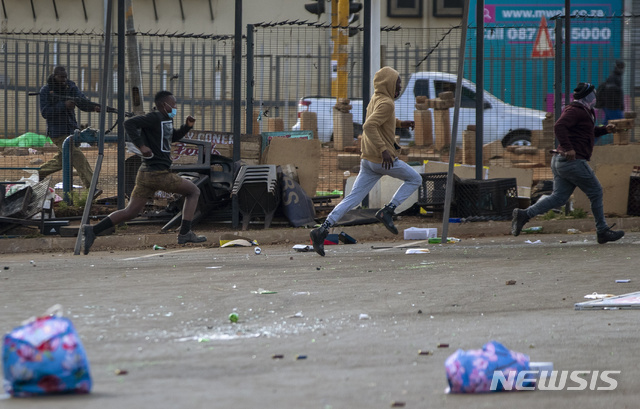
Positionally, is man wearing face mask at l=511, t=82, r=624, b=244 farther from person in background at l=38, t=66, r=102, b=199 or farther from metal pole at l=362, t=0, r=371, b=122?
person in background at l=38, t=66, r=102, b=199

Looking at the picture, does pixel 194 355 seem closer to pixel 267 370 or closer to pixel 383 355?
pixel 267 370

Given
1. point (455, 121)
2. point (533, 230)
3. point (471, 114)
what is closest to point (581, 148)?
point (455, 121)

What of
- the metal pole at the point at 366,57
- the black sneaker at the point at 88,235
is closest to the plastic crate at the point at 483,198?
the metal pole at the point at 366,57

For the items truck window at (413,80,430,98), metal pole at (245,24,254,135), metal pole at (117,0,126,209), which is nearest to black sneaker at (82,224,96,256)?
metal pole at (117,0,126,209)

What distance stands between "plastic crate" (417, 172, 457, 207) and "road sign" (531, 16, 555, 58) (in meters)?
3.74

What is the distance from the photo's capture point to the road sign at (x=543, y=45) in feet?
47.3

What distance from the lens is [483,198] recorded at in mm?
11719

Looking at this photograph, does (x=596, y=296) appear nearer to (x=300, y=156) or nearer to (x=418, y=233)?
(x=418, y=233)

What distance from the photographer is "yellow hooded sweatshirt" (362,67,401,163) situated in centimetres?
920

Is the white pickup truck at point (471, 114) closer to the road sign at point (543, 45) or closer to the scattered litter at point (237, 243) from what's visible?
the road sign at point (543, 45)

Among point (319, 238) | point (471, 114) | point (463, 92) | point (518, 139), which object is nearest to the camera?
point (319, 238)

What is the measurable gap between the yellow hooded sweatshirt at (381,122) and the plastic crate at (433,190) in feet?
7.58

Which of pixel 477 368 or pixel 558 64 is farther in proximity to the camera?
pixel 558 64

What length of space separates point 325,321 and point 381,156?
380 cm
